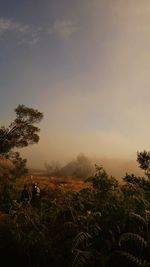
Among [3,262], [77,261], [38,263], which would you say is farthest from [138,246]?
[3,262]

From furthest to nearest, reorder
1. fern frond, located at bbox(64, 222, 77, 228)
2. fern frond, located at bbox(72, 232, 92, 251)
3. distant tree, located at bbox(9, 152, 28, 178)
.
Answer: distant tree, located at bbox(9, 152, 28, 178) → fern frond, located at bbox(64, 222, 77, 228) → fern frond, located at bbox(72, 232, 92, 251)

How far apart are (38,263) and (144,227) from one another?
7.12 ft

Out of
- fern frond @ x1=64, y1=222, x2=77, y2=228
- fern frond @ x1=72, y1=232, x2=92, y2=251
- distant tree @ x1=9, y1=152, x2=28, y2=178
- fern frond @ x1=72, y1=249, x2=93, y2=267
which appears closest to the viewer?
fern frond @ x1=72, y1=249, x2=93, y2=267

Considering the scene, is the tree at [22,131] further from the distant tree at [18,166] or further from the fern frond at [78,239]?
the fern frond at [78,239]

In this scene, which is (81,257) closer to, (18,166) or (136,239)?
(136,239)

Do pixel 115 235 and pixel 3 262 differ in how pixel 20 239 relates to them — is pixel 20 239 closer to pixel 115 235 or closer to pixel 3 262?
pixel 3 262

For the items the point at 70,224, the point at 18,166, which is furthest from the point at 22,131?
the point at 70,224

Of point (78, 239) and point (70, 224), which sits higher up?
point (70, 224)

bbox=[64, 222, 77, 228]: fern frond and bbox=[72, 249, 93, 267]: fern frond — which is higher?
bbox=[64, 222, 77, 228]: fern frond

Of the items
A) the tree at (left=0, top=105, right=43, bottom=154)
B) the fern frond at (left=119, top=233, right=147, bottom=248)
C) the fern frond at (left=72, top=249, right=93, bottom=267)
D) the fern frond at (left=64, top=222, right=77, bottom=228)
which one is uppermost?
the tree at (left=0, top=105, right=43, bottom=154)

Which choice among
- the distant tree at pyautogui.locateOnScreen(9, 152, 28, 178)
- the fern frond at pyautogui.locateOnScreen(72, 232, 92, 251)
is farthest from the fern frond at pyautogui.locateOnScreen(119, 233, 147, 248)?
the distant tree at pyautogui.locateOnScreen(9, 152, 28, 178)

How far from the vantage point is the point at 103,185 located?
9.22 m

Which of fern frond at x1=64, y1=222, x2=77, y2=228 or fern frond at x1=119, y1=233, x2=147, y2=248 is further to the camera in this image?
fern frond at x1=64, y1=222, x2=77, y2=228

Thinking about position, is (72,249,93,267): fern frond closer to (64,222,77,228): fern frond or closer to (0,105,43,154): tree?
(64,222,77,228): fern frond
